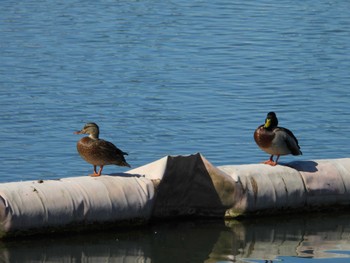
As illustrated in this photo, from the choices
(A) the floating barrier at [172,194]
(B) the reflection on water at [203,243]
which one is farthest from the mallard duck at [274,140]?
(B) the reflection on water at [203,243]

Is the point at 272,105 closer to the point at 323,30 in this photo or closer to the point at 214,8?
the point at 323,30

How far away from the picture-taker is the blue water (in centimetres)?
1761

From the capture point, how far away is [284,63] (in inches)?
961

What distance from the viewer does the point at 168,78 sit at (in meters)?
22.6

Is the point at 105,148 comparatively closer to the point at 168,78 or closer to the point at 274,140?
the point at 274,140

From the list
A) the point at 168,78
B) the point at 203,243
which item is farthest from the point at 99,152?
the point at 168,78

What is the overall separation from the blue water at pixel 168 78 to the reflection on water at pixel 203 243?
2959 mm

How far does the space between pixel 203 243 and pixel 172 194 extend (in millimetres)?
802

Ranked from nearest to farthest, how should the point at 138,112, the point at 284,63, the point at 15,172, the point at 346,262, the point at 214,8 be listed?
the point at 346,262, the point at 15,172, the point at 138,112, the point at 284,63, the point at 214,8

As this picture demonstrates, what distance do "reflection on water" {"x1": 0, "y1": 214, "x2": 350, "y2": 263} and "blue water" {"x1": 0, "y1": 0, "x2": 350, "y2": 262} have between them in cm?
296

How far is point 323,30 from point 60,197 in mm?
16800

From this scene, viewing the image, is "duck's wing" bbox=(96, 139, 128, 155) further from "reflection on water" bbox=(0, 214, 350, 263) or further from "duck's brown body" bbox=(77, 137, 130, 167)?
"reflection on water" bbox=(0, 214, 350, 263)

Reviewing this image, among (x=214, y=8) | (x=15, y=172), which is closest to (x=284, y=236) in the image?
(x=15, y=172)

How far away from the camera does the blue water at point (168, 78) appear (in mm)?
17609
